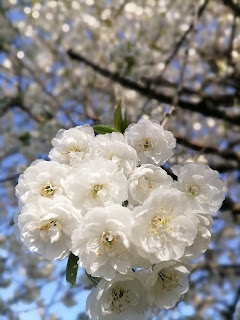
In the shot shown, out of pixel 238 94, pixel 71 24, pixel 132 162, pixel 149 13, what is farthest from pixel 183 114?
pixel 132 162

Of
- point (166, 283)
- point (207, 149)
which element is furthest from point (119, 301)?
point (207, 149)

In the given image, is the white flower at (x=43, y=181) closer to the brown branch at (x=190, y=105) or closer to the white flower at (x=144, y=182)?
the white flower at (x=144, y=182)

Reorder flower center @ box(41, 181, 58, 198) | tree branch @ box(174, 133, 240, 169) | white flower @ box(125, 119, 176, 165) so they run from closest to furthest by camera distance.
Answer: flower center @ box(41, 181, 58, 198)
white flower @ box(125, 119, 176, 165)
tree branch @ box(174, 133, 240, 169)

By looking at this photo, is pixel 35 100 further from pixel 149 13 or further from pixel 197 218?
pixel 197 218

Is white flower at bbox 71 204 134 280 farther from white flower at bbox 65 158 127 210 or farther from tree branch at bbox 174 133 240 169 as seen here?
tree branch at bbox 174 133 240 169

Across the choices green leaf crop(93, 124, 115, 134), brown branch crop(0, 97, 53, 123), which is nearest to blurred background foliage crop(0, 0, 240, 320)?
brown branch crop(0, 97, 53, 123)

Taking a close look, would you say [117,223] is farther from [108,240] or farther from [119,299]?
[119,299]

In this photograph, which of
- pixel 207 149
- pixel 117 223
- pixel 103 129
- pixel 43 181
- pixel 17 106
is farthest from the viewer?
pixel 17 106

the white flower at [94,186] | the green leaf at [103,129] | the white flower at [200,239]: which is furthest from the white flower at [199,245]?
the green leaf at [103,129]
